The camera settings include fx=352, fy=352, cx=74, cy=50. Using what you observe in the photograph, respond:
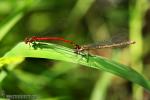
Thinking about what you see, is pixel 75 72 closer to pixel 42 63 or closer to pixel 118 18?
pixel 42 63

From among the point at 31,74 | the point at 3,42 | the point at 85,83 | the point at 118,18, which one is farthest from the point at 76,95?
the point at 118,18

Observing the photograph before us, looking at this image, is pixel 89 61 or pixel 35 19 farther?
pixel 35 19

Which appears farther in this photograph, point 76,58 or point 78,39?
point 78,39

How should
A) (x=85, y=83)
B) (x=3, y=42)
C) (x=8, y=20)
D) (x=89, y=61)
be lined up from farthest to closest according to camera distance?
(x=85, y=83) → (x=3, y=42) → (x=8, y=20) → (x=89, y=61)

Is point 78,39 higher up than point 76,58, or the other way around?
point 78,39

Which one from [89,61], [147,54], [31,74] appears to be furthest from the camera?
[147,54]
